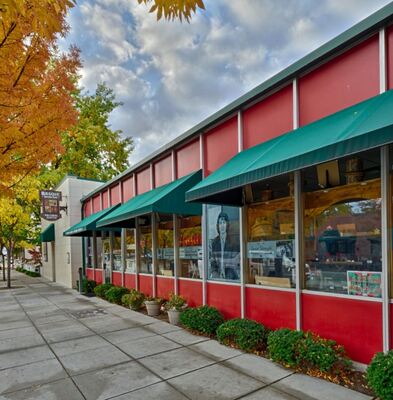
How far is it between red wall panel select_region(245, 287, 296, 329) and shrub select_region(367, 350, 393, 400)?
70.9 inches

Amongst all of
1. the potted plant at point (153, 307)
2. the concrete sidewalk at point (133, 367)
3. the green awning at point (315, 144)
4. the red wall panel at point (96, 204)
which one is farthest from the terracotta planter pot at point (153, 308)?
the red wall panel at point (96, 204)

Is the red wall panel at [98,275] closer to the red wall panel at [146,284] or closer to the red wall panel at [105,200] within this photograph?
the red wall panel at [105,200]

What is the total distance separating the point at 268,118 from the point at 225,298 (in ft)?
13.5

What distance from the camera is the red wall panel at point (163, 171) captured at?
32.6 ft

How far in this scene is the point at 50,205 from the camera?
1789 centimetres

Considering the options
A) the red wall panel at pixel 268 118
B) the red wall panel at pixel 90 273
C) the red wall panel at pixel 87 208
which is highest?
the red wall panel at pixel 268 118

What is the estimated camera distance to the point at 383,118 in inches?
146

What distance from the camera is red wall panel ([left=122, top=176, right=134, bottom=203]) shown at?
12555 millimetres

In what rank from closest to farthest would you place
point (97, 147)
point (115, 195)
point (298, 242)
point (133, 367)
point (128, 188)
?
point (133, 367), point (298, 242), point (128, 188), point (115, 195), point (97, 147)

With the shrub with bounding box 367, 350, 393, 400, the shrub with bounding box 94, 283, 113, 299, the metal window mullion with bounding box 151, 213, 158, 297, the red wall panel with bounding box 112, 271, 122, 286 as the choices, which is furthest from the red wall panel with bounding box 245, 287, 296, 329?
the red wall panel with bounding box 112, 271, 122, 286

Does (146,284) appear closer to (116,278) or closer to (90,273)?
(116,278)

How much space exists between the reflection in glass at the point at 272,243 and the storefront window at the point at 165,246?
3442 mm

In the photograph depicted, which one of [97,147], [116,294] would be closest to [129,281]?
[116,294]

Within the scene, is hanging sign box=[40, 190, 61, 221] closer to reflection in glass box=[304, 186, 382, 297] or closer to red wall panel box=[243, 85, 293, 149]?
red wall panel box=[243, 85, 293, 149]
